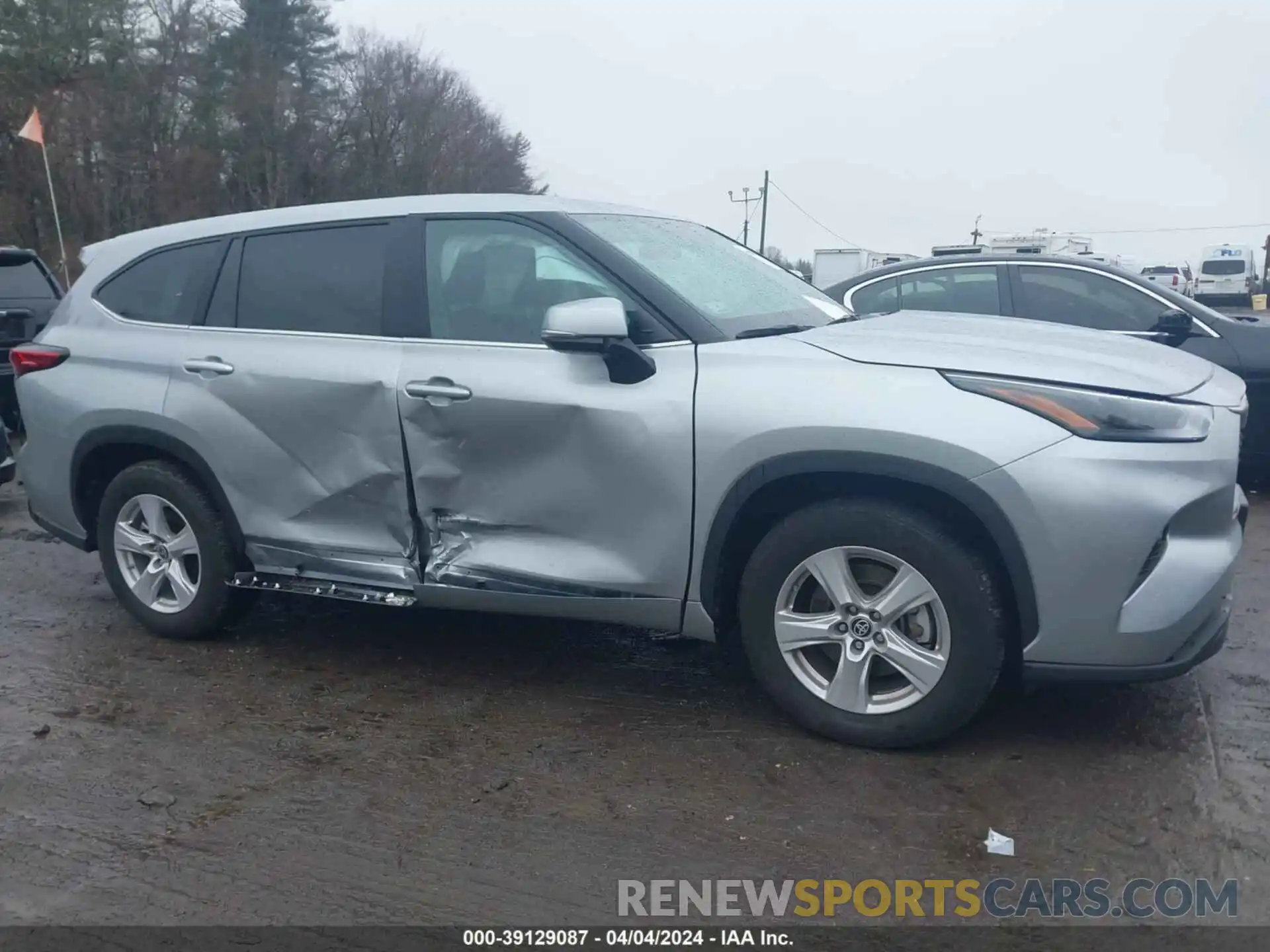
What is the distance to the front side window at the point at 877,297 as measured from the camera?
24.1ft

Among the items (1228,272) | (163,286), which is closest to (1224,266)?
(1228,272)

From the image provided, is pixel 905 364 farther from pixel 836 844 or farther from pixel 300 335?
pixel 300 335

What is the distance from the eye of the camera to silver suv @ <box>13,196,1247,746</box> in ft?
10.6

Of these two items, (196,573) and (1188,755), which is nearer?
(1188,755)

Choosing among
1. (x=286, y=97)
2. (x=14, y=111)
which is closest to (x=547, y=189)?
(x=286, y=97)

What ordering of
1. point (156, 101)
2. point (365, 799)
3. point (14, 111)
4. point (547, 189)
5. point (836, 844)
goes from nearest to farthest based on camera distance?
point (836, 844) → point (365, 799) → point (14, 111) → point (156, 101) → point (547, 189)

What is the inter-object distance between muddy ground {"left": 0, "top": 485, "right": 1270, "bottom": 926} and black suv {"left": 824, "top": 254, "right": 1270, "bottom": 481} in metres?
2.47

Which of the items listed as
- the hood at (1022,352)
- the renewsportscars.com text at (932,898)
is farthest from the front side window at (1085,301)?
the renewsportscars.com text at (932,898)

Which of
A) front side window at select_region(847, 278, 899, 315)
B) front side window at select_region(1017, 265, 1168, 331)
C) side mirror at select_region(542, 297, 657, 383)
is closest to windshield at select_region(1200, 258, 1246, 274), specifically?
front side window at select_region(1017, 265, 1168, 331)

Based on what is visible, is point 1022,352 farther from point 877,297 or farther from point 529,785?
point 877,297

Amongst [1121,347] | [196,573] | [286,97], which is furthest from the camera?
[286,97]

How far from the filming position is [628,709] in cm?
401

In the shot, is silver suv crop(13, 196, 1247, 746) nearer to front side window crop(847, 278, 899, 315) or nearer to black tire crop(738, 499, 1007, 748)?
black tire crop(738, 499, 1007, 748)

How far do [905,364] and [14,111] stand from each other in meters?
34.1
